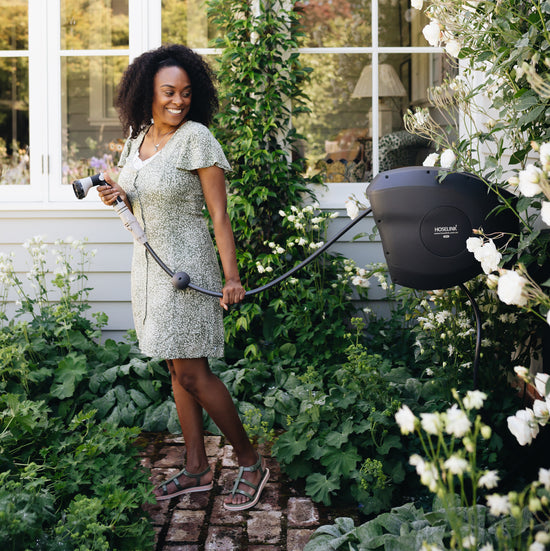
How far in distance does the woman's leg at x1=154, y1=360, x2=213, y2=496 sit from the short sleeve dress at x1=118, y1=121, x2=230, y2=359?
0.77 ft

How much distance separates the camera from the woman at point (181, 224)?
2.54 metres

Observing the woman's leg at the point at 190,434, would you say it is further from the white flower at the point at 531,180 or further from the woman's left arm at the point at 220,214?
the white flower at the point at 531,180

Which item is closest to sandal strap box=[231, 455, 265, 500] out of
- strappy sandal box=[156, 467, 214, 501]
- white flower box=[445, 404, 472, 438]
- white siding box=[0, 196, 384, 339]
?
strappy sandal box=[156, 467, 214, 501]

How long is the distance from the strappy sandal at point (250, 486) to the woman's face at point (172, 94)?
1.29m

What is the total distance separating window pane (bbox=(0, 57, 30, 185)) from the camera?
178 inches

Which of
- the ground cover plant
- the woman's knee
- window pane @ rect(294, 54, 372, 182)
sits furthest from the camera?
window pane @ rect(294, 54, 372, 182)

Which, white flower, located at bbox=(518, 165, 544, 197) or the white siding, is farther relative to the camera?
the white siding

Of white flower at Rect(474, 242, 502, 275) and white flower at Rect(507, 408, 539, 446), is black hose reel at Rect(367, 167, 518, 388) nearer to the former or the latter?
white flower at Rect(474, 242, 502, 275)

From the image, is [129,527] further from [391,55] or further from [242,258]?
[391,55]

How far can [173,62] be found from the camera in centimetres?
263

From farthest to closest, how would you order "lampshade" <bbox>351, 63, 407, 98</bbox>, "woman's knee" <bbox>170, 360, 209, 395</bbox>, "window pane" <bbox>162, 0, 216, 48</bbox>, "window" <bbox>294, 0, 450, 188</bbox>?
1. "window pane" <bbox>162, 0, 216, 48</bbox>
2. "lampshade" <bbox>351, 63, 407, 98</bbox>
3. "window" <bbox>294, 0, 450, 188</bbox>
4. "woman's knee" <bbox>170, 360, 209, 395</bbox>

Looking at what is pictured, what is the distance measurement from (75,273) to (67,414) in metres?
0.95

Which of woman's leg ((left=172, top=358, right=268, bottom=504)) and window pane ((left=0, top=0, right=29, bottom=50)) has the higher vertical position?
window pane ((left=0, top=0, right=29, bottom=50))

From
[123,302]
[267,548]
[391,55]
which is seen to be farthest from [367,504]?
[391,55]
